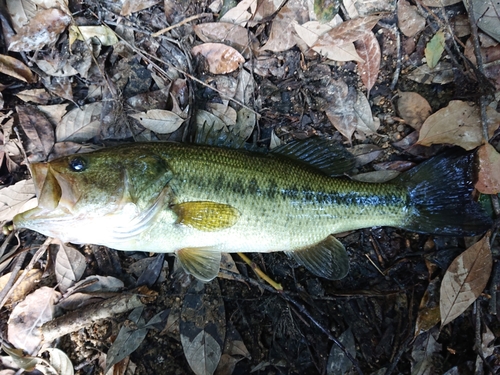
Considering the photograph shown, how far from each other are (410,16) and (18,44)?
3.38 m

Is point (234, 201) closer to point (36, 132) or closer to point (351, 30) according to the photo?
point (351, 30)

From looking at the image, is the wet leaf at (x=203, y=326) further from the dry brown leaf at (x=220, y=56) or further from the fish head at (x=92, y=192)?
the dry brown leaf at (x=220, y=56)

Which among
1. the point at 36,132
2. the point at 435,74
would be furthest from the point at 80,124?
the point at 435,74

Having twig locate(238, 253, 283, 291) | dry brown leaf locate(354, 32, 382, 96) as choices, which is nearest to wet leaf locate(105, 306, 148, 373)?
twig locate(238, 253, 283, 291)

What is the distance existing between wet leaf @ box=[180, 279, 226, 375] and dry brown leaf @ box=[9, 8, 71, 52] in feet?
8.08

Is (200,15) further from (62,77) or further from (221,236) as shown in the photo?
(221,236)

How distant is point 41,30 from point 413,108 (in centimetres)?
328

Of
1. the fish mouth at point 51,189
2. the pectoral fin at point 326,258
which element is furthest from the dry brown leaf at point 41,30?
the pectoral fin at point 326,258

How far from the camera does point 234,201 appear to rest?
103 inches

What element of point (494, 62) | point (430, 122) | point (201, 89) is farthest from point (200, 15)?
point (494, 62)

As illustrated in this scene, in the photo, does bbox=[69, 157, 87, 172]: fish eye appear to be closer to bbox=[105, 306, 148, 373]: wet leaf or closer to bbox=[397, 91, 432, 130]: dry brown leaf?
bbox=[105, 306, 148, 373]: wet leaf

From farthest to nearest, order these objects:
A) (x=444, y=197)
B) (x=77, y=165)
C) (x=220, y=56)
A: 1. (x=220, y=56)
2. (x=444, y=197)
3. (x=77, y=165)

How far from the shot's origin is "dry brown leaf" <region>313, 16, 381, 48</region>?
3002 millimetres

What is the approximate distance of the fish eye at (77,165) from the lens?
2.44 metres
